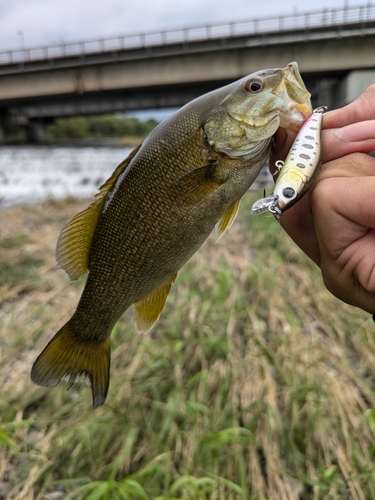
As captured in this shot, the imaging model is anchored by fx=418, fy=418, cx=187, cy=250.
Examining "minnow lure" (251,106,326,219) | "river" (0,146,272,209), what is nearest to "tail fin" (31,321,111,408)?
"minnow lure" (251,106,326,219)

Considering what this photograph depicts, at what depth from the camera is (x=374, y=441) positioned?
10.1 ft

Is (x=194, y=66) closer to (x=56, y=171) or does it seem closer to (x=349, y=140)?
(x=56, y=171)

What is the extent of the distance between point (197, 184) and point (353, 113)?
2.21 ft

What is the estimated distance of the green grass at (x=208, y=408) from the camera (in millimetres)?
2764

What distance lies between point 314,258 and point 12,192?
56.5ft

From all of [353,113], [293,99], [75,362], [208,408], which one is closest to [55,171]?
[208,408]

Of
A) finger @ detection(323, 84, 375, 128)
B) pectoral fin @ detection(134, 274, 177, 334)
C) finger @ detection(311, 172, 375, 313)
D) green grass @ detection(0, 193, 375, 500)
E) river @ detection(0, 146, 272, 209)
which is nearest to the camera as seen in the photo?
finger @ detection(311, 172, 375, 313)

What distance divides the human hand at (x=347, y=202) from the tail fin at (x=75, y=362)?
1083 mm

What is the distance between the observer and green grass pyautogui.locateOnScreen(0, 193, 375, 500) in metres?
2.76

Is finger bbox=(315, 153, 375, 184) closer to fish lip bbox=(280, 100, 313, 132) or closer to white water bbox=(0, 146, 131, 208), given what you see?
fish lip bbox=(280, 100, 313, 132)

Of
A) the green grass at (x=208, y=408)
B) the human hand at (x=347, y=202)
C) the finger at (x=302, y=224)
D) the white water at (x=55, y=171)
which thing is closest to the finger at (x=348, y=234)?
A: the human hand at (x=347, y=202)

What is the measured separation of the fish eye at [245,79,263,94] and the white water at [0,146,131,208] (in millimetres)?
13683

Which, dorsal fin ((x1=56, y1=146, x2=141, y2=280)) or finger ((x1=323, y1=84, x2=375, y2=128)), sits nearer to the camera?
finger ((x1=323, y1=84, x2=375, y2=128))

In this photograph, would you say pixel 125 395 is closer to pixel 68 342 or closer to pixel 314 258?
pixel 68 342
